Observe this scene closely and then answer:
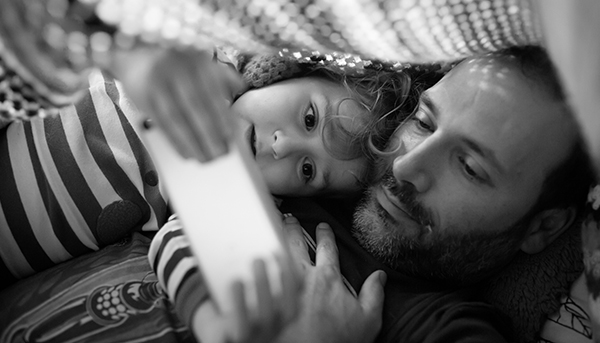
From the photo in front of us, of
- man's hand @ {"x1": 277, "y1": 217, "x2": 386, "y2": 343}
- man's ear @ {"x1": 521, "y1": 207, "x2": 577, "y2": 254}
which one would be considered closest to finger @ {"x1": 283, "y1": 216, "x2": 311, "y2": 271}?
man's hand @ {"x1": 277, "y1": 217, "x2": 386, "y2": 343}

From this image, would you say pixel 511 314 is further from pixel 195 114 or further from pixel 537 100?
pixel 195 114

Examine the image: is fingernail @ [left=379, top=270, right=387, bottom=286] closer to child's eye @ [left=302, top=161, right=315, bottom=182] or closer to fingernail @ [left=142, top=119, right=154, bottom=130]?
child's eye @ [left=302, top=161, right=315, bottom=182]

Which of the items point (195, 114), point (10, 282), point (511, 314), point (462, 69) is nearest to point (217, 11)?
point (195, 114)

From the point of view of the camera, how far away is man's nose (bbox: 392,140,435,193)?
583mm

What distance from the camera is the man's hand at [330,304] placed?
51 cm

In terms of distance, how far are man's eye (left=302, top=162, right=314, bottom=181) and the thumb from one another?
177 millimetres

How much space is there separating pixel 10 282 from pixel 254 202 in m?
0.48

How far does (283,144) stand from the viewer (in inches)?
26.0

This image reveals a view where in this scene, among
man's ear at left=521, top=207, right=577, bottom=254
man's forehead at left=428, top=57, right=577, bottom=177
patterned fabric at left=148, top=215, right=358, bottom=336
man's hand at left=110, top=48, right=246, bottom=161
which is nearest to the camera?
man's hand at left=110, top=48, right=246, bottom=161

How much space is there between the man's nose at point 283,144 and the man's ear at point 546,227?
356 millimetres

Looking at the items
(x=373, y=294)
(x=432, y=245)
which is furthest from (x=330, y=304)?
(x=432, y=245)

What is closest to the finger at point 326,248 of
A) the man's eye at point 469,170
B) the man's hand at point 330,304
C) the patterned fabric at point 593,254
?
the man's hand at point 330,304

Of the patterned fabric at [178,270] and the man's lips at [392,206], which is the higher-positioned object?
the patterned fabric at [178,270]

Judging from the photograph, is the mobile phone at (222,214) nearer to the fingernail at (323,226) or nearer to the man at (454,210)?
the man at (454,210)
